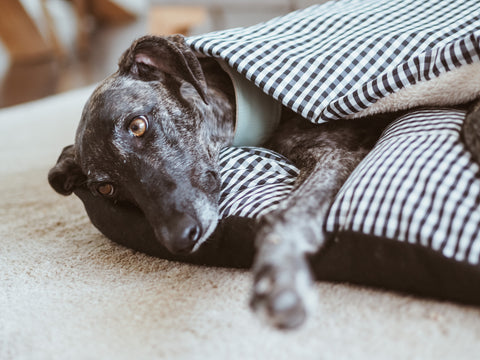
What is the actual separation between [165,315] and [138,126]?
2.10 ft

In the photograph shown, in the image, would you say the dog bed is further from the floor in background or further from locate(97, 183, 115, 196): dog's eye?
the floor in background

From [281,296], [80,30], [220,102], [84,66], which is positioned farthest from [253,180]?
[80,30]

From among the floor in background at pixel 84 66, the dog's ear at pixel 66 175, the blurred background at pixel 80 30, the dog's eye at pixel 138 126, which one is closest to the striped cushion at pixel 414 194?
the dog's eye at pixel 138 126

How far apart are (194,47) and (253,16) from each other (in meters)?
3.75

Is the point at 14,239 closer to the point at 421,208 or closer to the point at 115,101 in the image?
the point at 115,101

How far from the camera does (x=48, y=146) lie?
11.0ft

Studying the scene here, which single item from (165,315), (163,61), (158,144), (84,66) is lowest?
(84,66)

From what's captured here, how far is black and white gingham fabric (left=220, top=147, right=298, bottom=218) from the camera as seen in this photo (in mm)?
1465

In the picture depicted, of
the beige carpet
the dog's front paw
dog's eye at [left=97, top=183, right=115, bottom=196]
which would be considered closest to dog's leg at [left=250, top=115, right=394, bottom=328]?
the dog's front paw

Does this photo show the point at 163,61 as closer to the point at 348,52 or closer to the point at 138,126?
the point at 138,126

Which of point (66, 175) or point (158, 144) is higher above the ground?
point (158, 144)

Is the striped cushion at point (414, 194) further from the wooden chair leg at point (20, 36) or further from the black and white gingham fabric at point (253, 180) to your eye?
the wooden chair leg at point (20, 36)

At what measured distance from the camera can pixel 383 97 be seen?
1.59m

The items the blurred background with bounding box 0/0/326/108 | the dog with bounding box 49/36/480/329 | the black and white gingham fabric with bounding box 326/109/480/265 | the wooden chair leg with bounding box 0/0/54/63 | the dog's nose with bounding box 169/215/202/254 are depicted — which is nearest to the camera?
the black and white gingham fabric with bounding box 326/109/480/265
